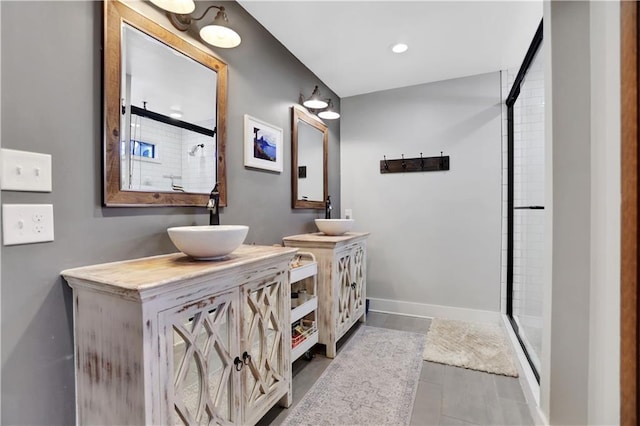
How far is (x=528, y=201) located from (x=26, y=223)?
3241mm

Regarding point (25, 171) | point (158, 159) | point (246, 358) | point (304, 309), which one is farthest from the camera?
point (304, 309)

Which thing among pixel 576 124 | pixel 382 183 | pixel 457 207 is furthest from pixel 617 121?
pixel 382 183

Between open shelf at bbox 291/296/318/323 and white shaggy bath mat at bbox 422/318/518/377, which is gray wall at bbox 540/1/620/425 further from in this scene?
open shelf at bbox 291/296/318/323

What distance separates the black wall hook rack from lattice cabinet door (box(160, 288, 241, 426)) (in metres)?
2.44

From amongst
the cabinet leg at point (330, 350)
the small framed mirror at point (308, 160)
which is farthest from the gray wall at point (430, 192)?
the cabinet leg at point (330, 350)

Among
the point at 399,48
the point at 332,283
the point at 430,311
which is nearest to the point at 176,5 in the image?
the point at 399,48

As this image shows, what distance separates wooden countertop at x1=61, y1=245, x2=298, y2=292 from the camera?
91 centimetres

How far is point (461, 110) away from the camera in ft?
9.61

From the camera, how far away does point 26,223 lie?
958 mm

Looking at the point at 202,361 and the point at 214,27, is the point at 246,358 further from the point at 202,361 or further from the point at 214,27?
the point at 214,27

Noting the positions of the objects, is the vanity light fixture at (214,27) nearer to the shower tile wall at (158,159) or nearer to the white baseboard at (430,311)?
the shower tile wall at (158,159)

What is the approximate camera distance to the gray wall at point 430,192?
2838mm

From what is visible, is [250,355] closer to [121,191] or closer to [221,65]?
[121,191]

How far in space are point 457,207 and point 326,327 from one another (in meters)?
1.82
